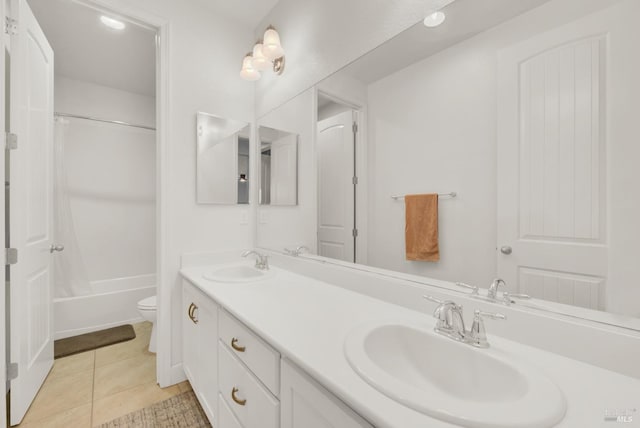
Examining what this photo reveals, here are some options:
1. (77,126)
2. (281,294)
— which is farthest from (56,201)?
(281,294)

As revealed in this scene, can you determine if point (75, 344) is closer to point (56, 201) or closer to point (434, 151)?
point (56, 201)

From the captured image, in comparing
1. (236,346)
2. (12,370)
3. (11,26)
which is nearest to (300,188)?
(236,346)

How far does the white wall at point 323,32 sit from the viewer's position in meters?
1.15

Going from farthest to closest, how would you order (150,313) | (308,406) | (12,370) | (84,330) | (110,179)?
(110,179) → (84,330) → (150,313) → (12,370) → (308,406)

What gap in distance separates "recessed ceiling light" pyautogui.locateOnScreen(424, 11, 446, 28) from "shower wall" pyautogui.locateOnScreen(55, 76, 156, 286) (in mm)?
3160

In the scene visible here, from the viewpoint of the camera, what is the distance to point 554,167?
2.46 ft

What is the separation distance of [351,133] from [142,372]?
211 centimetres

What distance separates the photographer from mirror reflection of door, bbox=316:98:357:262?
1371 mm

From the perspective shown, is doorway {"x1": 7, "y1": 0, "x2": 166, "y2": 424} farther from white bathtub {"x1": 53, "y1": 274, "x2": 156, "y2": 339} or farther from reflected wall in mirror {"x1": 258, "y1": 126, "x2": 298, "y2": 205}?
reflected wall in mirror {"x1": 258, "y1": 126, "x2": 298, "y2": 205}

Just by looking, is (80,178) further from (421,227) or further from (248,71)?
(421,227)

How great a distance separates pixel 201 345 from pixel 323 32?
1803mm

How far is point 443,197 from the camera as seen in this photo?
3.28 ft

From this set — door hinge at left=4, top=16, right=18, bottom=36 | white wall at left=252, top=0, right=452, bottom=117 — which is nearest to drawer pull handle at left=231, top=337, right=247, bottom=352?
white wall at left=252, top=0, right=452, bottom=117

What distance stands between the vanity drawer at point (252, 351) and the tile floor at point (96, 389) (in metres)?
0.98
